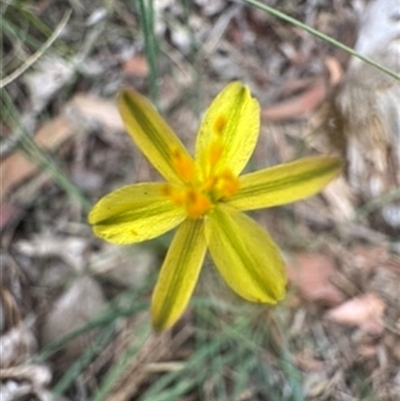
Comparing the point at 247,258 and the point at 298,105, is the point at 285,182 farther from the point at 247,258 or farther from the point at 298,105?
the point at 298,105

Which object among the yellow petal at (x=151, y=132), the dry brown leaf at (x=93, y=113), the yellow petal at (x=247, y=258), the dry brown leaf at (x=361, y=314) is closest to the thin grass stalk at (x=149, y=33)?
the yellow petal at (x=151, y=132)

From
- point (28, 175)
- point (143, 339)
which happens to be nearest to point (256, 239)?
point (143, 339)

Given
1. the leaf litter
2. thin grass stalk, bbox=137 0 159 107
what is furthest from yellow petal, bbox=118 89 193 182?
the leaf litter

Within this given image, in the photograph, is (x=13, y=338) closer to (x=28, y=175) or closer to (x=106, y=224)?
(x=28, y=175)

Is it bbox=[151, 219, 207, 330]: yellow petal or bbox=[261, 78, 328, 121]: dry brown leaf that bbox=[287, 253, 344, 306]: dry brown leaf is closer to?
bbox=[261, 78, 328, 121]: dry brown leaf

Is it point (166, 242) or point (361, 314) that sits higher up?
point (166, 242)

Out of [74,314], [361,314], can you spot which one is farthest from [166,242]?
[361,314]
